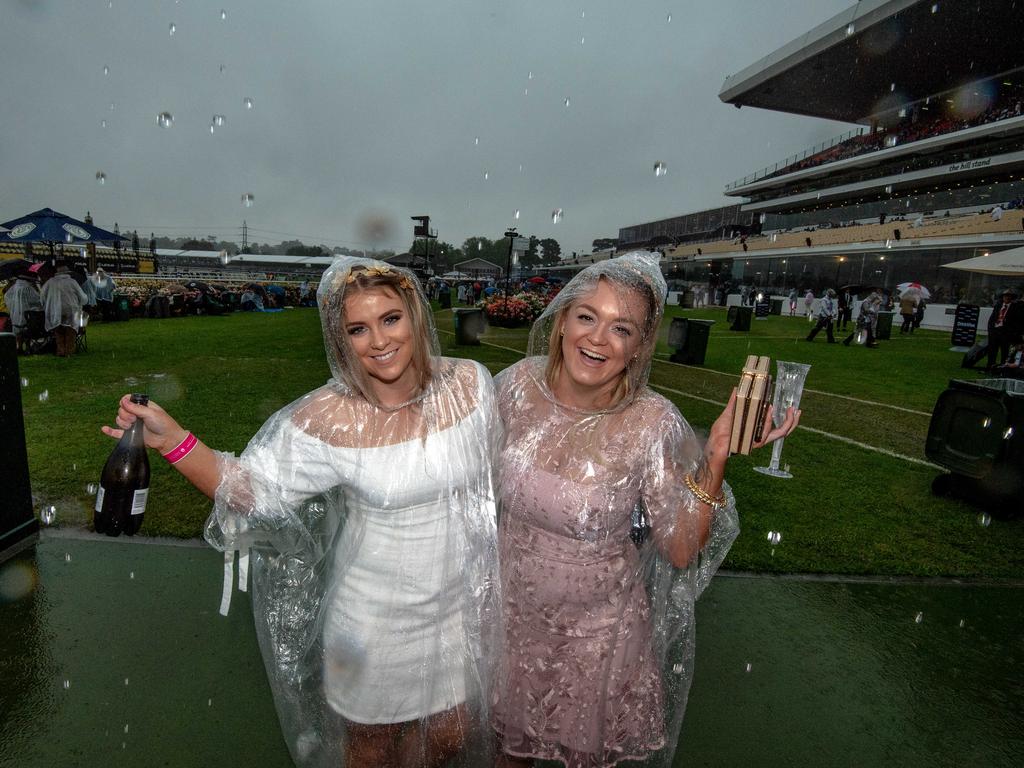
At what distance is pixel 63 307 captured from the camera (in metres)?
10.1

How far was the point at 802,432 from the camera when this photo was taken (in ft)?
23.5

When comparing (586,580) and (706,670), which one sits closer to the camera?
(586,580)

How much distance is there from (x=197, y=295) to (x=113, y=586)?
66.5 feet

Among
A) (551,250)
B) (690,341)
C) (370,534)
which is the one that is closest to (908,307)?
(690,341)

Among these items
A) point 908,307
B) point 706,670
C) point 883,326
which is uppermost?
point 908,307

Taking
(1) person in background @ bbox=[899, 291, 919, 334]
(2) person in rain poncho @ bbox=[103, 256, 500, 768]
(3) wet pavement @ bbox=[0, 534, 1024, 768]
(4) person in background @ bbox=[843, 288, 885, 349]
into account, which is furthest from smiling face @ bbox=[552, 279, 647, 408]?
(1) person in background @ bbox=[899, 291, 919, 334]

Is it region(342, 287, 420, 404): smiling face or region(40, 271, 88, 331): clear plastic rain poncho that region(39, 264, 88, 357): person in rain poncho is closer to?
region(40, 271, 88, 331): clear plastic rain poncho

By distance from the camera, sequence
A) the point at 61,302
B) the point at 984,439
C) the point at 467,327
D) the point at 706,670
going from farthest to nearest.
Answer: the point at 467,327
the point at 61,302
the point at 984,439
the point at 706,670

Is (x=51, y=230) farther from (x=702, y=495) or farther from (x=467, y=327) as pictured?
(x=702, y=495)

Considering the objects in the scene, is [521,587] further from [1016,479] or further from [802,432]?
[802,432]

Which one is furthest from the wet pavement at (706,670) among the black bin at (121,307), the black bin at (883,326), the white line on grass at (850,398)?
the black bin at (883,326)

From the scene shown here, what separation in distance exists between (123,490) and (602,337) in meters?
1.64

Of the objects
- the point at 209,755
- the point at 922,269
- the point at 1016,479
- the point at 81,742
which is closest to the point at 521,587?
the point at 209,755

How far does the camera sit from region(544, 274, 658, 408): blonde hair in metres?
1.88
